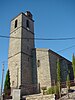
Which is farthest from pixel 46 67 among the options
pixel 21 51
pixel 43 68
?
pixel 21 51

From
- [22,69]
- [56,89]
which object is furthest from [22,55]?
[56,89]

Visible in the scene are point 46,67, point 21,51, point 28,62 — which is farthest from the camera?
point 28,62

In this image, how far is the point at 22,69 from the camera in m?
30.4

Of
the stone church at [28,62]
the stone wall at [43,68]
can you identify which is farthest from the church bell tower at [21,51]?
the stone wall at [43,68]

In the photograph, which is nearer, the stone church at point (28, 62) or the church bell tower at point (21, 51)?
the stone church at point (28, 62)

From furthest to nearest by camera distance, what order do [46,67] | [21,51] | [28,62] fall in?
[28,62]
[21,51]
[46,67]

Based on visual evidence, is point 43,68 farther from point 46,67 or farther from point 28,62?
point 28,62

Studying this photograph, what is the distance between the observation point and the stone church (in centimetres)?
2972

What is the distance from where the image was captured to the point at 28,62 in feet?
107

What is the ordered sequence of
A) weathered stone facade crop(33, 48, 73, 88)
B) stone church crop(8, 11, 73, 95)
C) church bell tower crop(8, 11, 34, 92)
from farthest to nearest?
church bell tower crop(8, 11, 34, 92)
stone church crop(8, 11, 73, 95)
weathered stone facade crop(33, 48, 73, 88)

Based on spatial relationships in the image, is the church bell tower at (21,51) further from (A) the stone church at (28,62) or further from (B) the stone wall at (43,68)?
(B) the stone wall at (43,68)

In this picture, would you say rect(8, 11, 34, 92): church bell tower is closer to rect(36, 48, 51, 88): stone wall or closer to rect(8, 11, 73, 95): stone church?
rect(8, 11, 73, 95): stone church

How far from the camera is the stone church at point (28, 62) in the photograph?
29.7m

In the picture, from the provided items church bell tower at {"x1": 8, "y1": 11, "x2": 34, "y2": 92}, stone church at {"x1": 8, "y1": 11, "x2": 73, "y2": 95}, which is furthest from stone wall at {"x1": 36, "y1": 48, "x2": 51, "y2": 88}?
church bell tower at {"x1": 8, "y1": 11, "x2": 34, "y2": 92}
